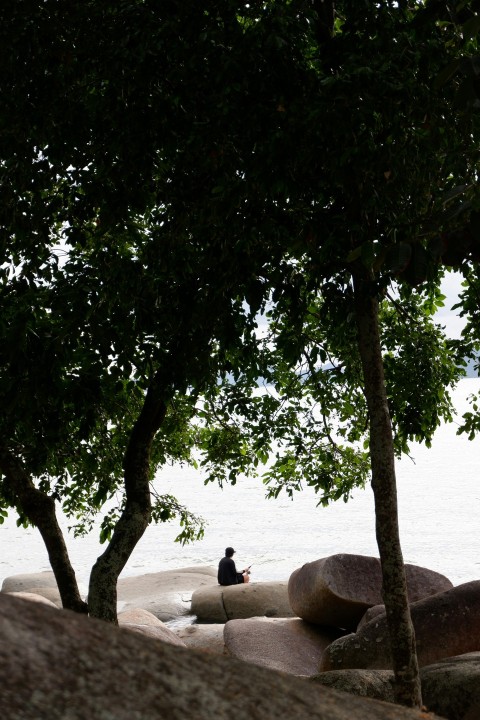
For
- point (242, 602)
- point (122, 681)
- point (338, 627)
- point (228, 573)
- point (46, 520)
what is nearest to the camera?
point (122, 681)

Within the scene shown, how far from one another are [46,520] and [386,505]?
4922 millimetres

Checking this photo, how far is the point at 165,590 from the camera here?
83.9ft

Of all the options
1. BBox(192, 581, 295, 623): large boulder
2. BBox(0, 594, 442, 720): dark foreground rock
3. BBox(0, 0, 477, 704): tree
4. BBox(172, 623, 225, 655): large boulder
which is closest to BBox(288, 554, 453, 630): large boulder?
BBox(172, 623, 225, 655): large boulder

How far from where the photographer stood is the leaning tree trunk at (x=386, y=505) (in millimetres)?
6949

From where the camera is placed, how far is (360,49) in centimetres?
706

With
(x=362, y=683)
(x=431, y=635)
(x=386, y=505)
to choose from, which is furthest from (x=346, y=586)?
(x=386, y=505)

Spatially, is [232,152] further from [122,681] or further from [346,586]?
[346,586]

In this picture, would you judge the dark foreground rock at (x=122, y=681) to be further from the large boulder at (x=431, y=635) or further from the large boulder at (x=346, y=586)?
the large boulder at (x=346, y=586)

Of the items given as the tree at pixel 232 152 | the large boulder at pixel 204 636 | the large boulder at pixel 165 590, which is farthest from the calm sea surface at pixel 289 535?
the tree at pixel 232 152

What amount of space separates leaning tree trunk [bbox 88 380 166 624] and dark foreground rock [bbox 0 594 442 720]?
766cm

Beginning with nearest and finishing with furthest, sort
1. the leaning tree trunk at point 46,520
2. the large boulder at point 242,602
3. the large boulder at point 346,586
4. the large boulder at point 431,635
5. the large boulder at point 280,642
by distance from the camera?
1. the leaning tree trunk at point 46,520
2. the large boulder at point 431,635
3. the large boulder at point 280,642
4. the large boulder at point 346,586
5. the large boulder at point 242,602

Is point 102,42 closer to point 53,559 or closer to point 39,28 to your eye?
point 39,28

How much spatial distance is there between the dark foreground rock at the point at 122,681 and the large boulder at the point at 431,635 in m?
8.92

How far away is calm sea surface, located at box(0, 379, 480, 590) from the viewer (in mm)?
39875
